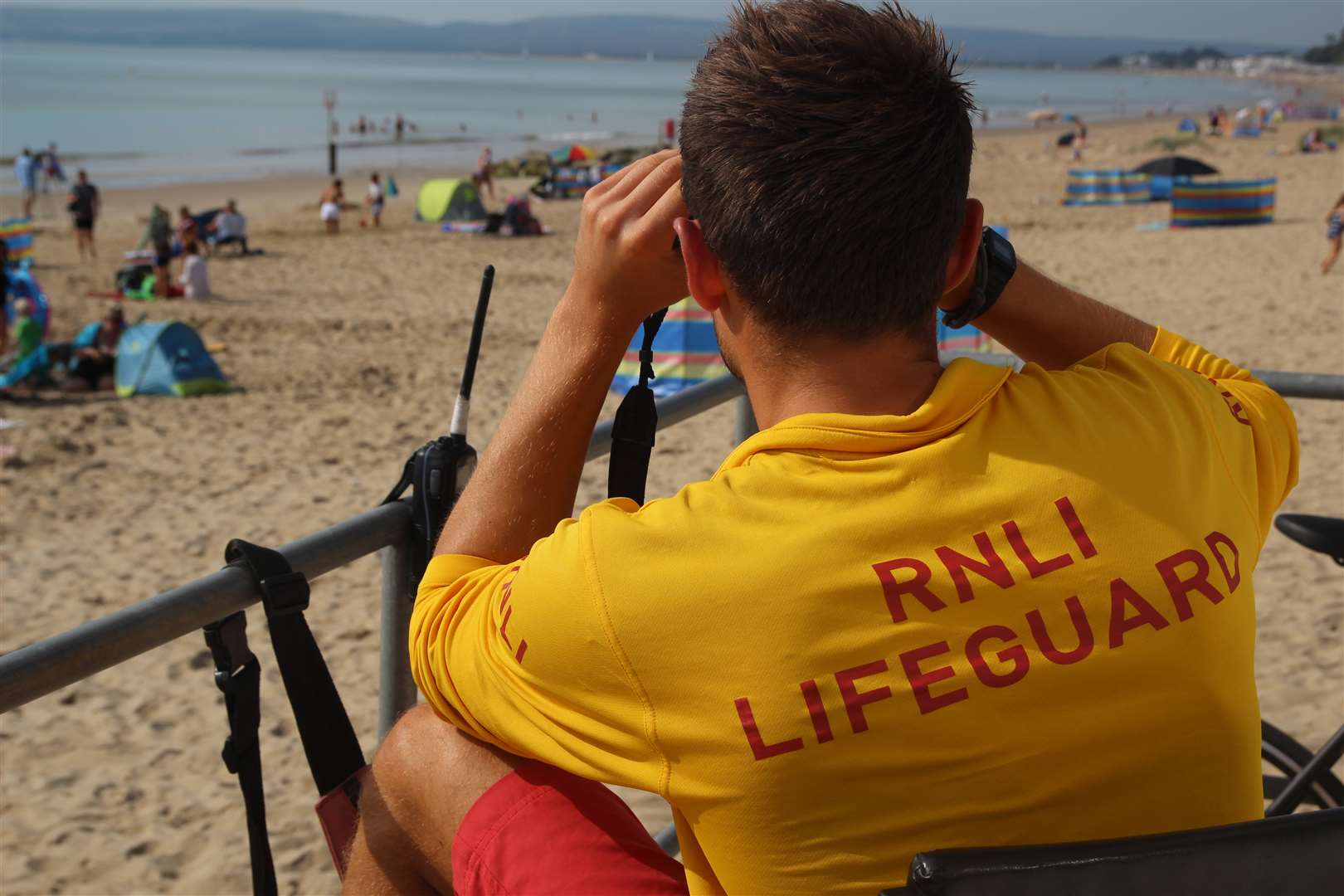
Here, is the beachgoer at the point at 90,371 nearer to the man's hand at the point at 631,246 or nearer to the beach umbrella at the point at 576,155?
the man's hand at the point at 631,246

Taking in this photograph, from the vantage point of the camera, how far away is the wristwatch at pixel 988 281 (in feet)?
5.41

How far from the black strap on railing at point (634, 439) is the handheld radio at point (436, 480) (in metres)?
0.20

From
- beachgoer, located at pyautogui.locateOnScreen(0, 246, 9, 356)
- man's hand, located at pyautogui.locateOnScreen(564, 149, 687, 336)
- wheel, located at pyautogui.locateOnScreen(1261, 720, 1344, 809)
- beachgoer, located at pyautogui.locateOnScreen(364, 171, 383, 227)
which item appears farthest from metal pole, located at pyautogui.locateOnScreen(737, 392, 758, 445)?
beachgoer, located at pyautogui.locateOnScreen(364, 171, 383, 227)

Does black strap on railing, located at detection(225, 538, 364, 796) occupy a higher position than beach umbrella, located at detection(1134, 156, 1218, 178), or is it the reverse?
beach umbrella, located at detection(1134, 156, 1218, 178)

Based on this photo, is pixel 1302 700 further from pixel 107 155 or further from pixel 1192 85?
pixel 1192 85

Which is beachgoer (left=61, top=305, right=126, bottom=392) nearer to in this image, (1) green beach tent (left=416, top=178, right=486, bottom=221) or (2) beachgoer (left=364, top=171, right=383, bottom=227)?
(1) green beach tent (left=416, top=178, right=486, bottom=221)

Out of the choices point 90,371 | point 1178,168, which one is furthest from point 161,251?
point 1178,168

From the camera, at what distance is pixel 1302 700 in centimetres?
426

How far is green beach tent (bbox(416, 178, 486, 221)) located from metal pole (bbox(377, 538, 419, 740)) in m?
23.2

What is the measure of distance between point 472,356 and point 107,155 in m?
51.3

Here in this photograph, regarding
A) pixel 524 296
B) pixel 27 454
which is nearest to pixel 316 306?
pixel 524 296

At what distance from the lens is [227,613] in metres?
1.37

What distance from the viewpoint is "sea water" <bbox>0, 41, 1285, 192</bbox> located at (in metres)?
47.2

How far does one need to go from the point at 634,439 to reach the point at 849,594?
1.79 feet
